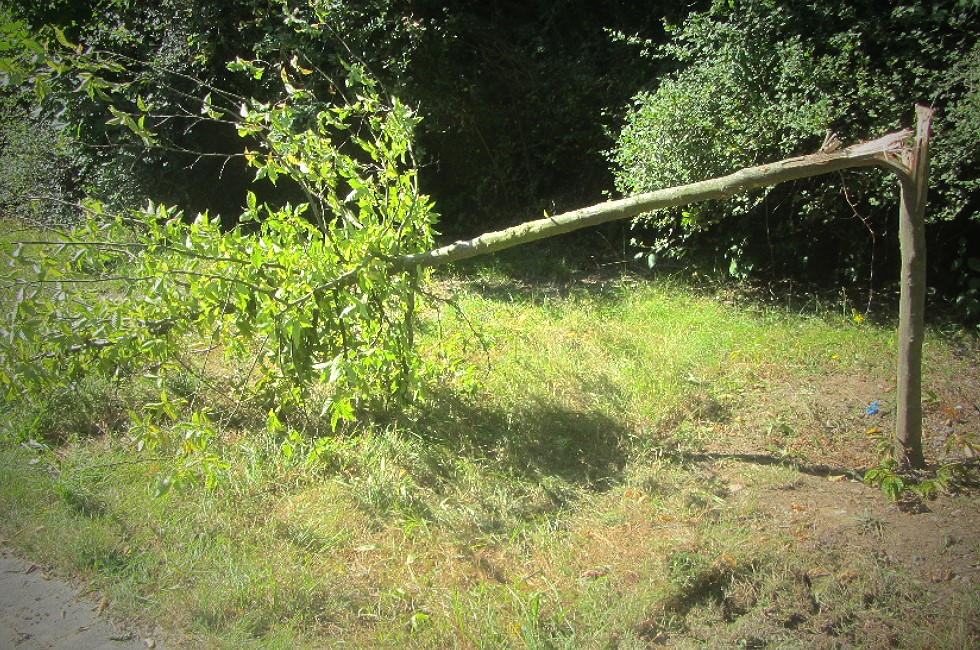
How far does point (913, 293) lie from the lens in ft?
13.2

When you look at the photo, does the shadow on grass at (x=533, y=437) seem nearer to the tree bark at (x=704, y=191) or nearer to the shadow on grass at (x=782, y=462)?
the shadow on grass at (x=782, y=462)

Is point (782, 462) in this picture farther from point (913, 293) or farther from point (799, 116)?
point (799, 116)

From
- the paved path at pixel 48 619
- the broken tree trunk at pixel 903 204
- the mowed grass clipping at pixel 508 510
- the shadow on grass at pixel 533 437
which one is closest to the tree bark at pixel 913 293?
the broken tree trunk at pixel 903 204

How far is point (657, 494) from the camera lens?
13.9 ft

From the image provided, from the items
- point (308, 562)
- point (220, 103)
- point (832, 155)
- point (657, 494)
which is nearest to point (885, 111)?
point (832, 155)

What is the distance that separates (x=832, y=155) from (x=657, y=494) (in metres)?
2.05

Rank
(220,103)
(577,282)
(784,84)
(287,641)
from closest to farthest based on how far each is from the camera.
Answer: (287,641) → (784,84) → (577,282) → (220,103)

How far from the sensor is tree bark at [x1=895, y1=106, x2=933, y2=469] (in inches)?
153

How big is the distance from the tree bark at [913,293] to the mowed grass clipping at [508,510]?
1.34 feet

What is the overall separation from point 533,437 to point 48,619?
2753 millimetres

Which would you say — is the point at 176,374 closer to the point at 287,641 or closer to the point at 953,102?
the point at 287,641

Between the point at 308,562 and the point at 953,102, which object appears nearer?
the point at 308,562

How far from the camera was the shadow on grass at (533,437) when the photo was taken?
4543 mm

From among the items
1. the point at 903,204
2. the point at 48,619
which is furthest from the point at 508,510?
the point at 903,204
